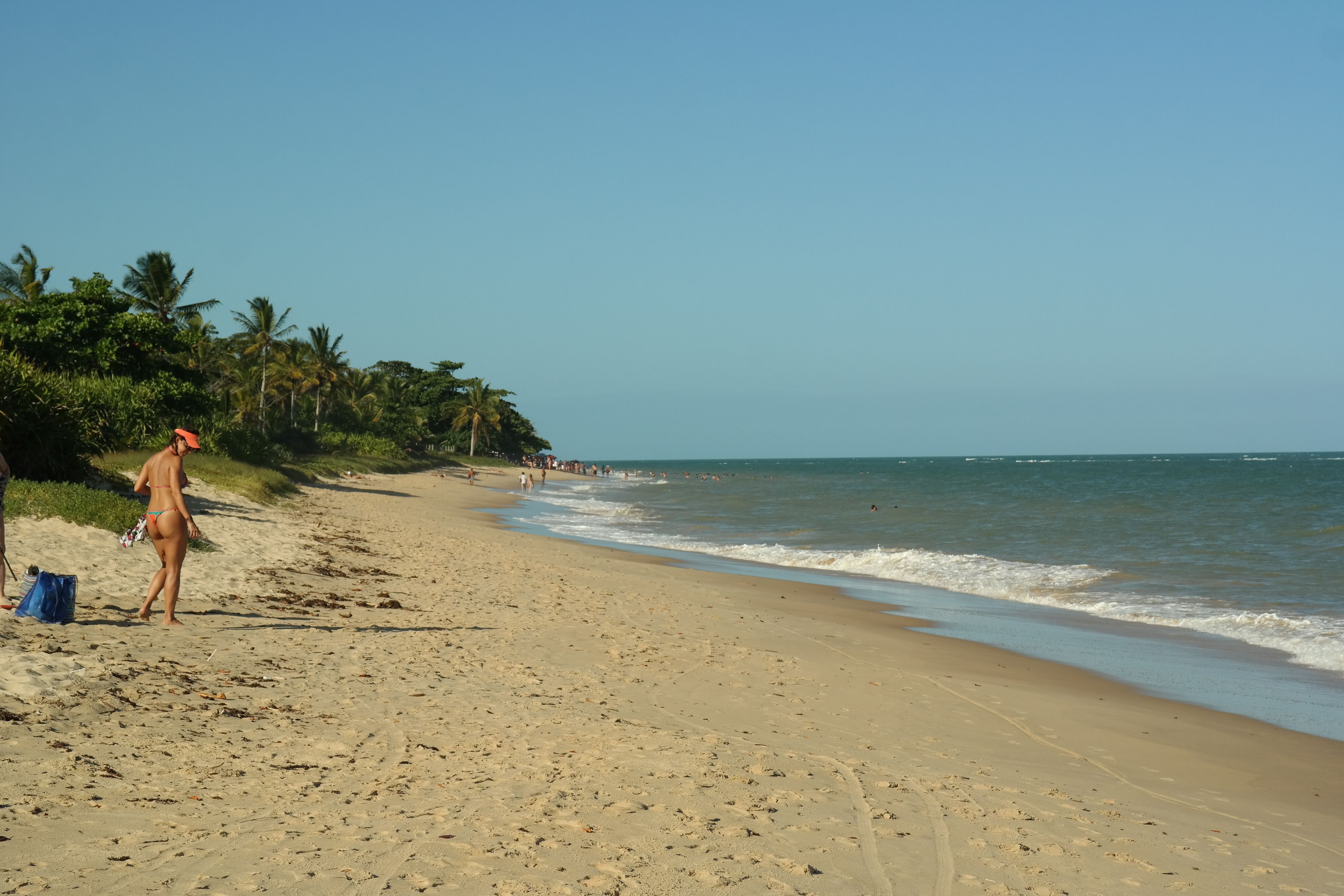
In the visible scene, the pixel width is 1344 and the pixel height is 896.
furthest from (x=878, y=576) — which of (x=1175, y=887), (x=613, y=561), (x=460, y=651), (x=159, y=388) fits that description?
(x=159, y=388)

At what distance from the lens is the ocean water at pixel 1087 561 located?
1157 cm

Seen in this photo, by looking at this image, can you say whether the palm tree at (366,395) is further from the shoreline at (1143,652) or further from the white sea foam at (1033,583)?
the shoreline at (1143,652)

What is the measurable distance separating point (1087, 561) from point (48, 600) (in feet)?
67.6

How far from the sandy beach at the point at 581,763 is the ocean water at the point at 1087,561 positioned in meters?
2.24

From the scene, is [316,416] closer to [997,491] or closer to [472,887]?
[997,491]

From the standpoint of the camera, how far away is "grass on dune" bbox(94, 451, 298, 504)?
22.1 meters

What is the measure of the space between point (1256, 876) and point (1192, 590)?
1443cm

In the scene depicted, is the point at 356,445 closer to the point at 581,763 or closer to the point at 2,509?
the point at 2,509

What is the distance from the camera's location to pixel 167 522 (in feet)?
28.4

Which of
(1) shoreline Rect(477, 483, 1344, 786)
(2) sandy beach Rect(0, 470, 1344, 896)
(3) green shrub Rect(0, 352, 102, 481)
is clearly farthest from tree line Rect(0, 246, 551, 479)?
(1) shoreline Rect(477, 483, 1344, 786)

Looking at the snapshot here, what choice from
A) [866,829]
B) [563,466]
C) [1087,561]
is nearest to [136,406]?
[1087,561]

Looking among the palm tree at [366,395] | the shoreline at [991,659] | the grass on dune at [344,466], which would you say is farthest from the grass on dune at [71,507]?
the palm tree at [366,395]

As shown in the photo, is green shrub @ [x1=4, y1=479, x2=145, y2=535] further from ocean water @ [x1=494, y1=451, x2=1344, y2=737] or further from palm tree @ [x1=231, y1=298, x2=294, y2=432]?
palm tree @ [x1=231, y1=298, x2=294, y2=432]

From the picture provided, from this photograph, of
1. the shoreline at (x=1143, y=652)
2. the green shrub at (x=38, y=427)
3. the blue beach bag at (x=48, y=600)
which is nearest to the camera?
the blue beach bag at (x=48, y=600)
